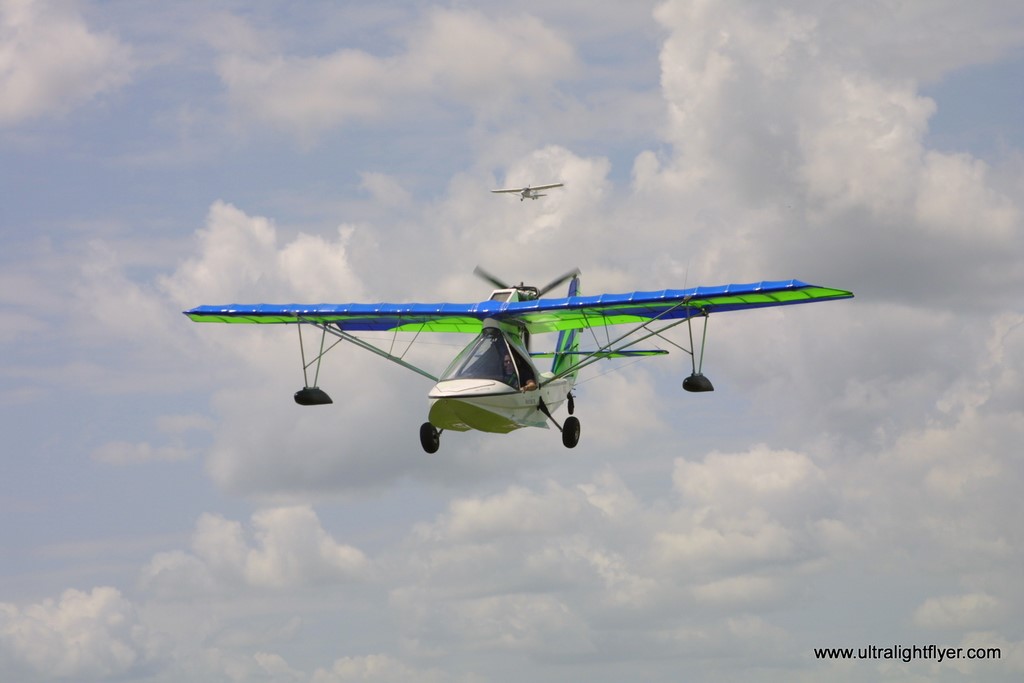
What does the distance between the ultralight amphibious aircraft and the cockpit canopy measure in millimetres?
32

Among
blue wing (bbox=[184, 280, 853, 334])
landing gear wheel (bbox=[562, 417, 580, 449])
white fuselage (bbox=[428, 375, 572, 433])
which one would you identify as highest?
blue wing (bbox=[184, 280, 853, 334])

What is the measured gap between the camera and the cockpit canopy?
43.2m

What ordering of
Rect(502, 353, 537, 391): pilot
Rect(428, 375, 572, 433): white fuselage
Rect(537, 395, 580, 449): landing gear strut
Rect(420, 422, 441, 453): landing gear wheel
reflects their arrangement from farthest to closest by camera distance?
Rect(537, 395, 580, 449): landing gear strut
Rect(420, 422, 441, 453): landing gear wheel
Rect(502, 353, 537, 391): pilot
Rect(428, 375, 572, 433): white fuselage

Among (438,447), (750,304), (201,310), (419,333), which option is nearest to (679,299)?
(750,304)

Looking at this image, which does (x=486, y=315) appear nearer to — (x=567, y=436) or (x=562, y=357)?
(x=567, y=436)

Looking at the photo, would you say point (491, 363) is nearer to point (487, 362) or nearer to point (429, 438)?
point (487, 362)

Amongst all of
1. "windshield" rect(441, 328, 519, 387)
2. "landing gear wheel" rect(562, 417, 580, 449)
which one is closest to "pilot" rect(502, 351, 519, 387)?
"windshield" rect(441, 328, 519, 387)

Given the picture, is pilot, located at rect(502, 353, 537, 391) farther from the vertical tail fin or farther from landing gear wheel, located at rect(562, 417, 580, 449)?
the vertical tail fin

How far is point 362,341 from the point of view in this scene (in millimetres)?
49188

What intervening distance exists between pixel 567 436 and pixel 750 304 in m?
8.18

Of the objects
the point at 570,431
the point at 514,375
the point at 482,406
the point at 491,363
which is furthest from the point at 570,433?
the point at 482,406

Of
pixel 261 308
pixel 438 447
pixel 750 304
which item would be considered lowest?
pixel 438 447

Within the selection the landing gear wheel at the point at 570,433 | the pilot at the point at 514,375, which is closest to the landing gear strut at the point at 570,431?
the landing gear wheel at the point at 570,433

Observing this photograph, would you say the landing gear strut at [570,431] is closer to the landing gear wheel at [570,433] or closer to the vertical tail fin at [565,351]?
the landing gear wheel at [570,433]
